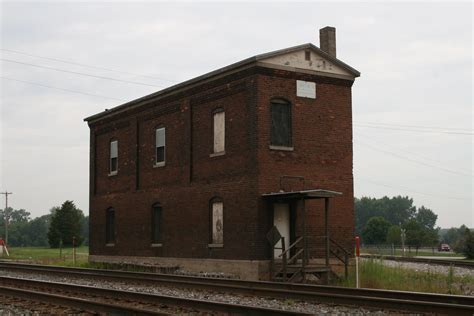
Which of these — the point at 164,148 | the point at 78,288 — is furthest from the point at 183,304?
the point at 164,148

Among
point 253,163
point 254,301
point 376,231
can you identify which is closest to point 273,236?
point 253,163

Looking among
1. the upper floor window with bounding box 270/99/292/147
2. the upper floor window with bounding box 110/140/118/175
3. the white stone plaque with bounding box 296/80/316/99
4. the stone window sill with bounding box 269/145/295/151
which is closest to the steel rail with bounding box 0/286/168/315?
the stone window sill with bounding box 269/145/295/151

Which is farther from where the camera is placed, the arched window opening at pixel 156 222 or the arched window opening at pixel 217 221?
the arched window opening at pixel 156 222

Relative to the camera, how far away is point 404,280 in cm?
1920

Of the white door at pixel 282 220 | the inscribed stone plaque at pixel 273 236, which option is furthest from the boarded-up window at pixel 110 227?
the inscribed stone plaque at pixel 273 236

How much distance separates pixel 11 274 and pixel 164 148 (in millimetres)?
7880

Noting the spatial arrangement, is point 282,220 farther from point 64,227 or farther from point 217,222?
point 64,227

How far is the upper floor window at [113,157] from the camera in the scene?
3212cm

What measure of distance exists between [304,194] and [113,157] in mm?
15060

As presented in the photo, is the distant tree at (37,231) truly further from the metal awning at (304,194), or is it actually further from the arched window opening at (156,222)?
the metal awning at (304,194)

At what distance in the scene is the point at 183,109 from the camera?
26312 millimetres

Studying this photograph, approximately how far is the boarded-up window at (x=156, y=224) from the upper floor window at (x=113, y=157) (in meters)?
4.55

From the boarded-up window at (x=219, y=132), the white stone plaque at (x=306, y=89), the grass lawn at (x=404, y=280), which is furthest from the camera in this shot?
the boarded-up window at (x=219, y=132)

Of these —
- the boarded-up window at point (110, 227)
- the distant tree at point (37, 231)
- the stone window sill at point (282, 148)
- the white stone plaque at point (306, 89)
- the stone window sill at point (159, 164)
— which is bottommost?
the distant tree at point (37, 231)
